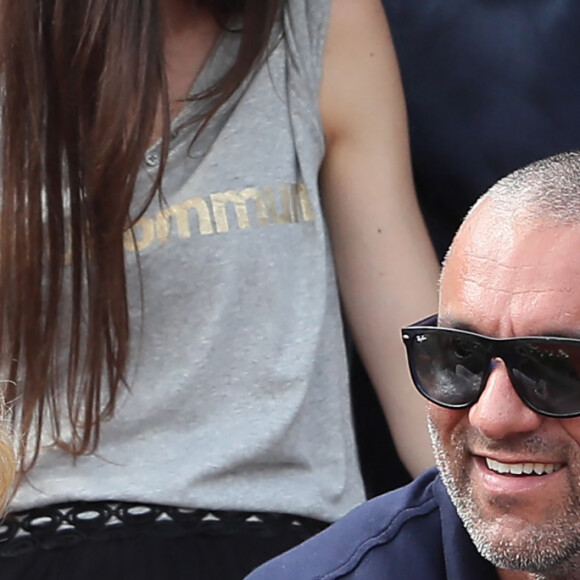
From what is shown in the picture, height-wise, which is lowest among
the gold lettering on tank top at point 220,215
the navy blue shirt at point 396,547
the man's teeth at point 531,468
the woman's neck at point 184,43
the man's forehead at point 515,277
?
the navy blue shirt at point 396,547

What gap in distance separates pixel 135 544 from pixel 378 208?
60cm

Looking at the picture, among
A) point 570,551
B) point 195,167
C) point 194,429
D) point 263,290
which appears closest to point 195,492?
point 194,429

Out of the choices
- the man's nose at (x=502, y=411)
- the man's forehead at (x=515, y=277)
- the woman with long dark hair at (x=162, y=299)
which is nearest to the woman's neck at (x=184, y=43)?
the woman with long dark hair at (x=162, y=299)

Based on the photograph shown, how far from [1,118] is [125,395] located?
0.42 metres

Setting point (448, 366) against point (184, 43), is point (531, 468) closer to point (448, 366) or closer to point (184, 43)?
point (448, 366)

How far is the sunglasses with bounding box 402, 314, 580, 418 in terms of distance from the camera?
1.68 metres

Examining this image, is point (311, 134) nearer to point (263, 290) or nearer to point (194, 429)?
point (263, 290)

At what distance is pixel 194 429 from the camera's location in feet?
7.46

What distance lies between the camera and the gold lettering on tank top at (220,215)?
7.45ft

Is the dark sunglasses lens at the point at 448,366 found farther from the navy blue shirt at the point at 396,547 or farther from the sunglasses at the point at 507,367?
the navy blue shirt at the point at 396,547

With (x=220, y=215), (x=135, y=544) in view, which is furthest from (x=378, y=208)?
(x=135, y=544)

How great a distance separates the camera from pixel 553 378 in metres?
1.68

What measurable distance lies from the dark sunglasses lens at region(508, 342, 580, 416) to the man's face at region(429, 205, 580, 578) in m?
0.02

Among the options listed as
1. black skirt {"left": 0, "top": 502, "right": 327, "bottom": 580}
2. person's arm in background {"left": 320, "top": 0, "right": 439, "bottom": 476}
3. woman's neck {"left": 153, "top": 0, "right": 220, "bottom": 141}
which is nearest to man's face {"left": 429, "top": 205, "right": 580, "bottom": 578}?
black skirt {"left": 0, "top": 502, "right": 327, "bottom": 580}
